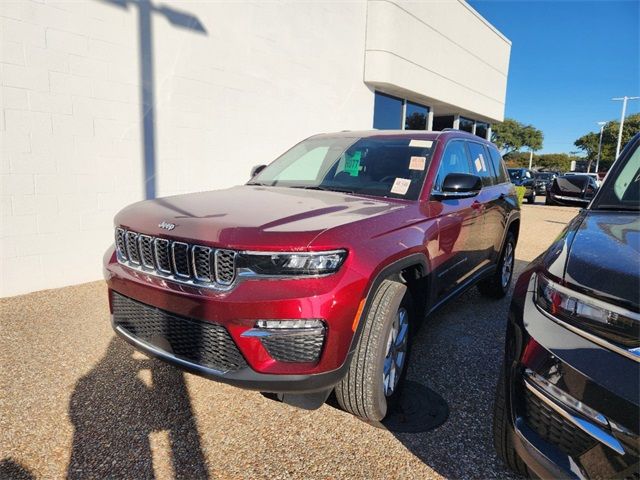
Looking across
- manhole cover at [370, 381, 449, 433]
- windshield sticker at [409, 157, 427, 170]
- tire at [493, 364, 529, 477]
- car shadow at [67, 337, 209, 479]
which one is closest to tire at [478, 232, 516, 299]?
windshield sticker at [409, 157, 427, 170]

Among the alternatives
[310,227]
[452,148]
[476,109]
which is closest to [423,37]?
[476,109]

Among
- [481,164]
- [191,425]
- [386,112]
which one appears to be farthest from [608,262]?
[386,112]

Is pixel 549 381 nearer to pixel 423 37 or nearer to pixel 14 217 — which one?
pixel 14 217

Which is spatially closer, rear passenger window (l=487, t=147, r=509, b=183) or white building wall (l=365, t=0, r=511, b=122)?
rear passenger window (l=487, t=147, r=509, b=183)

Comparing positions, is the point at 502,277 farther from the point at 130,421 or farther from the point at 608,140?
the point at 608,140

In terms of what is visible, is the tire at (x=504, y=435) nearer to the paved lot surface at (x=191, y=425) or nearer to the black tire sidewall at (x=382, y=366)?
the paved lot surface at (x=191, y=425)

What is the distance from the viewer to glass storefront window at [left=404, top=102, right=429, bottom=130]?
11852 millimetres

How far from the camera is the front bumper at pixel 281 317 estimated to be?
1926mm

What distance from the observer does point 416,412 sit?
2.64 m

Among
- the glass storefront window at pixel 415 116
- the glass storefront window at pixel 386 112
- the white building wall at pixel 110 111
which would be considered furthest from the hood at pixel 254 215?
the glass storefront window at pixel 415 116

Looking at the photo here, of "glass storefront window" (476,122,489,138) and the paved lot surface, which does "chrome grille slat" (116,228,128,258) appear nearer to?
the paved lot surface

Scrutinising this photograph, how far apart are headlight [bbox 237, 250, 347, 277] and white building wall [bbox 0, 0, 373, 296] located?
3.79 metres

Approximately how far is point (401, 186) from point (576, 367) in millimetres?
1774

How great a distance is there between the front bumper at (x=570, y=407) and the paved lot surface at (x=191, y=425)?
76 cm
